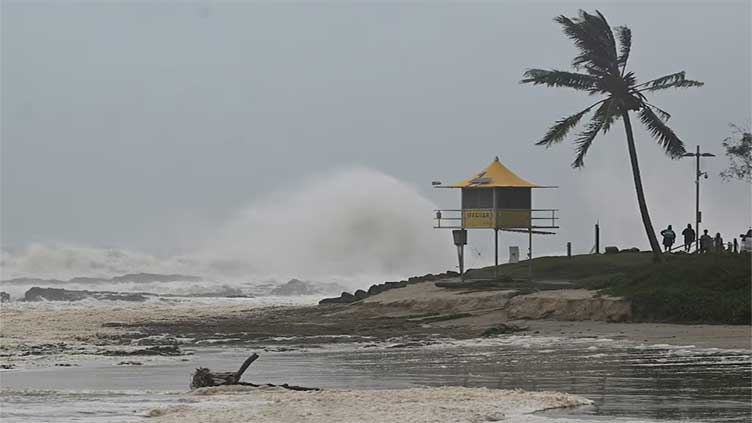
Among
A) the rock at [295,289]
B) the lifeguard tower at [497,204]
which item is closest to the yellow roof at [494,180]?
the lifeguard tower at [497,204]

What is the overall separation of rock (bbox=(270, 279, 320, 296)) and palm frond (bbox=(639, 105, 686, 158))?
82.1ft

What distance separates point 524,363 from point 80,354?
26.3 feet

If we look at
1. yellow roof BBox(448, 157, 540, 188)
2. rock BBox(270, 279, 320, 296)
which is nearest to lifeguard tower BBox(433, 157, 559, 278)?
yellow roof BBox(448, 157, 540, 188)

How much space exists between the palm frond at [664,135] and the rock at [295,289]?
82.1 feet

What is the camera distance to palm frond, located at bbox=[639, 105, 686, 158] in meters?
41.8

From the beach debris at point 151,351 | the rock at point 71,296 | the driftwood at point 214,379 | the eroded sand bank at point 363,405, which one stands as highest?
the rock at point 71,296

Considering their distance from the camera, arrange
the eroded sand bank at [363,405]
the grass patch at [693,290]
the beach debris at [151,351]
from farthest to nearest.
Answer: the grass patch at [693,290], the beach debris at [151,351], the eroded sand bank at [363,405]

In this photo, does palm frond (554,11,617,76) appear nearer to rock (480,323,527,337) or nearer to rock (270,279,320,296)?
rock (480,323,527,337)

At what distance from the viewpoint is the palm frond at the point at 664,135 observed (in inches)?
1647

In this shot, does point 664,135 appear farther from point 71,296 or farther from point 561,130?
point 71,296

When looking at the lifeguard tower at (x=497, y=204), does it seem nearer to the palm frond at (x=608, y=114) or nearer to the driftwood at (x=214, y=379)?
the palm frond at (x=608, y=114)

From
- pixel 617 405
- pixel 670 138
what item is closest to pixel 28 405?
pixel 617 405

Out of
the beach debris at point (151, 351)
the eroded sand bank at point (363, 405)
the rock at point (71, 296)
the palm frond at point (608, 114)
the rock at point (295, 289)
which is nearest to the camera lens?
the eroded sand bank at point (363, 405)

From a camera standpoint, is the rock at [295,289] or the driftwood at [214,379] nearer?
the driftwood at [214,379]
